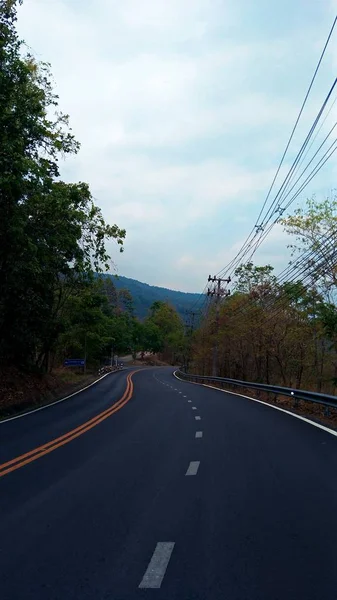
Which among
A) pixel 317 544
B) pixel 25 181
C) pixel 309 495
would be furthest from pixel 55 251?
pixel 317 544

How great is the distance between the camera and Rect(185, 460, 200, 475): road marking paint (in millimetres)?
9609

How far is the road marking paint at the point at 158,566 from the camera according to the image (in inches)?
195

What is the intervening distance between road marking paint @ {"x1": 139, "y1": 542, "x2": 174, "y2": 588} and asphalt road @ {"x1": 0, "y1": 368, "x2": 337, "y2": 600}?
10mm

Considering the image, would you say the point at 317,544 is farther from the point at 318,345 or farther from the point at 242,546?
the point at 318,345

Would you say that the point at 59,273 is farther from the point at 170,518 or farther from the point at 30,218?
the point at 170,518

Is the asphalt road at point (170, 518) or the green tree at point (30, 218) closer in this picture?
the asphalt road at point (170, 518)

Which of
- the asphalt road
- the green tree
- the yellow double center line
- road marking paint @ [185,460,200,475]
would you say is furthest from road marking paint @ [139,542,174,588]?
the green tree

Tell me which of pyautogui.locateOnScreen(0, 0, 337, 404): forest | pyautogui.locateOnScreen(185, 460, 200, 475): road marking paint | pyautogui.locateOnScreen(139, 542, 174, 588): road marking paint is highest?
pyautogui.locateOnScreen(0, 0, 337, 404): forest

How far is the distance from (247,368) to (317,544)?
58367 mm

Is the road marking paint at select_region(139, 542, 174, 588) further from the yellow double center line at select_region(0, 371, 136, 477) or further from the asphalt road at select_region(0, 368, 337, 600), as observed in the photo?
the yellow double center line at select_region(0, 371, 136, 477)

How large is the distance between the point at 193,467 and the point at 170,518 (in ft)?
10.4

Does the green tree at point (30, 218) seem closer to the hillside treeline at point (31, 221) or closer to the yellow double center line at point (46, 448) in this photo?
the hillside treeline at point (31, 221)

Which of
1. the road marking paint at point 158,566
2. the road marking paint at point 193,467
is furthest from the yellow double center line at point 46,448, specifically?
the road marking paint at point 158,566

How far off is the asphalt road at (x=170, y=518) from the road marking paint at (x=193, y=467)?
23 millimetres
